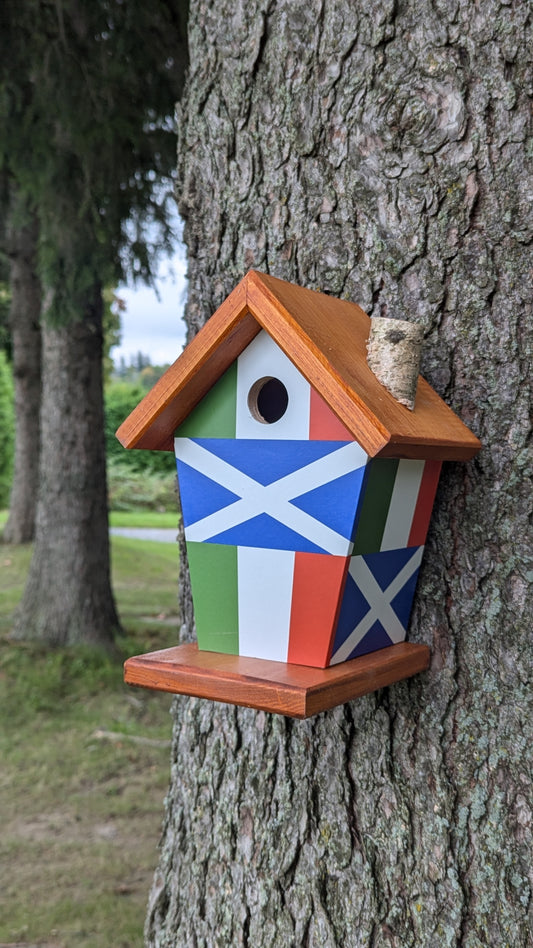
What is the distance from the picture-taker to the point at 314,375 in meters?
1.10

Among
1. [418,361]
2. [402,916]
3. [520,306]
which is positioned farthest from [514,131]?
[402,916]

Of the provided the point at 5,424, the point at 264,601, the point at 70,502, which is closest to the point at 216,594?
the point at 264,601

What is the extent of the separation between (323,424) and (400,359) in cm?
15

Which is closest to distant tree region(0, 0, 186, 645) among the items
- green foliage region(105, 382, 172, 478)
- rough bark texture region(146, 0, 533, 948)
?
rough bark texture region(146, 0, 533, 948)

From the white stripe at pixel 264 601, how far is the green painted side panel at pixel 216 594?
15mm

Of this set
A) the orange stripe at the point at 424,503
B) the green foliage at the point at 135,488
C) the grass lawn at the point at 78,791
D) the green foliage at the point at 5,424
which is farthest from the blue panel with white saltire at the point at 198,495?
the green foliage at the point at 5,424

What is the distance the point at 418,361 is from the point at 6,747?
12.2ft

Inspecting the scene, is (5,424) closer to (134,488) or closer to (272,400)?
(134,488)

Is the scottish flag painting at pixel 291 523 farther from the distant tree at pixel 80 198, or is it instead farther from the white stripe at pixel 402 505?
the distant tree at pixel 80 198

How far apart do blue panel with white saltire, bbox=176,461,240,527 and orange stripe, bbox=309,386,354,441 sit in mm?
180

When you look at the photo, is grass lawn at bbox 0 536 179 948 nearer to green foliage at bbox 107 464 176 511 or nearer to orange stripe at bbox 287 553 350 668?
orange stripe at bbox 287 553 350 668

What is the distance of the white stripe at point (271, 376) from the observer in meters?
1.18

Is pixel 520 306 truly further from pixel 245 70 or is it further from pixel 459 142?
pixel 245 70

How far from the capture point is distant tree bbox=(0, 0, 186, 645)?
3.81 meters
